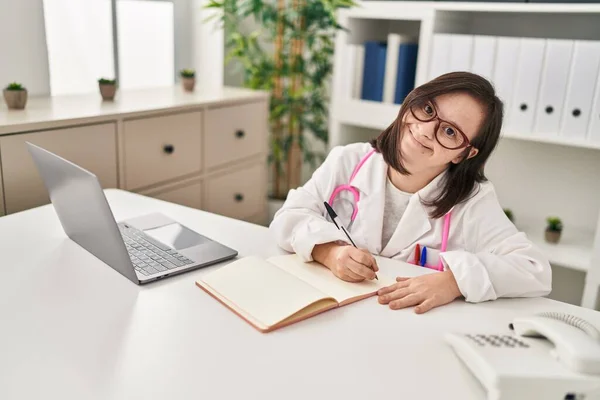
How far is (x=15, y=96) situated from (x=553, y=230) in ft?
6.42

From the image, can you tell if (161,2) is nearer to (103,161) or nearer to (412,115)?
(103,161)

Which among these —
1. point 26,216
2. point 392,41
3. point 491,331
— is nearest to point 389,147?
point 491,331

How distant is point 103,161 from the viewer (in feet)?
5.91

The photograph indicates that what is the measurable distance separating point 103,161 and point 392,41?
3.99ft

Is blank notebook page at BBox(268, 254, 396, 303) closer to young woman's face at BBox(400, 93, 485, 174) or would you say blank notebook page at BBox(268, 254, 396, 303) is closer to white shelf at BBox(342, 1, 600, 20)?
young woman's face at BBox(400, 93, 485, 174)

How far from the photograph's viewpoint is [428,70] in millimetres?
2193

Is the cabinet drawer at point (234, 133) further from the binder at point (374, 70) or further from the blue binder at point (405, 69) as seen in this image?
the blue binder at point (405, 69)

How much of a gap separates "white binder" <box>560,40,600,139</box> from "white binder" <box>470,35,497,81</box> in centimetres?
27

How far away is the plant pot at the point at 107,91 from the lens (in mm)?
2021

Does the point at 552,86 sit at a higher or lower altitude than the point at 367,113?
higher

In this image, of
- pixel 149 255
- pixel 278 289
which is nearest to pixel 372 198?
pixel 278 289

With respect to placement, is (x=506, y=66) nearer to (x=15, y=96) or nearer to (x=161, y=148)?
(x=161, y=148)

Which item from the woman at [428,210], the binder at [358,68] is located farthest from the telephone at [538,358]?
the binder at [358,68]

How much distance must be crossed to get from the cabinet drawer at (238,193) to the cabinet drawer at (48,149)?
521 millimetres
